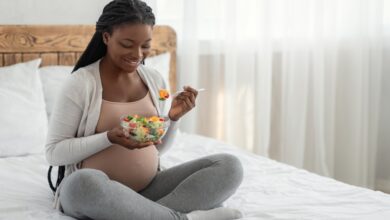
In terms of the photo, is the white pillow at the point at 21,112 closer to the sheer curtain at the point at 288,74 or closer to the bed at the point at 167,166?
the bed at the point at 167,166

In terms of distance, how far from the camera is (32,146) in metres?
2.48

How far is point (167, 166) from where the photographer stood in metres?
2.30

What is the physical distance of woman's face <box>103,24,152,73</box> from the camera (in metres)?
1.71

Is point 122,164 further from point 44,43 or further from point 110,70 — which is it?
point 44,43

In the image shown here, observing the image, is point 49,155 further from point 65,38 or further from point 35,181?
point 65,38

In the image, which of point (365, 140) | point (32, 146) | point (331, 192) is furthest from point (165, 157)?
point (365, 140)

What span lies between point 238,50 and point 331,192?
1.44m

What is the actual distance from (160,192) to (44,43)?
4.33 feet

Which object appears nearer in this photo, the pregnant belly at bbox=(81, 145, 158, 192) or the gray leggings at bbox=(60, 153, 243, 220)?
the gray leggings at bbox=(60, 153, 243, 220)

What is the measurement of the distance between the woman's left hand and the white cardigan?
226 mm

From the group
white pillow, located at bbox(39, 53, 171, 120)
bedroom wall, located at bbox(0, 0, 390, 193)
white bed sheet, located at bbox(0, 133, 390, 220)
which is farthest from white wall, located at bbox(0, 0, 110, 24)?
white bed sheet, located at bbox(0, 133, 390, 220)

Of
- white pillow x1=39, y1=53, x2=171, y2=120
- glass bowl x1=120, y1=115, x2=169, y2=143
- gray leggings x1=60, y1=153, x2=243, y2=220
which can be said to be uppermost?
glass bowl x1=120, y1=115, x2=169, y2=143

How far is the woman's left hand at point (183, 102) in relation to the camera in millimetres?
1802

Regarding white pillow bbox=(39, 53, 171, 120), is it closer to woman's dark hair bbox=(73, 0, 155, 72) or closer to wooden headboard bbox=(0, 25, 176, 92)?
wooden headboard bbox=(0, 25, 176, 92)
